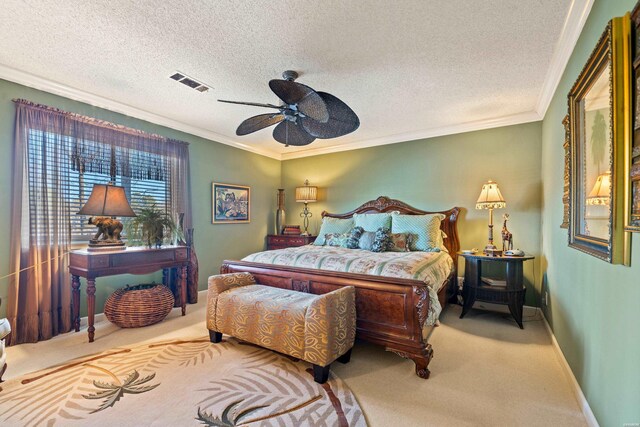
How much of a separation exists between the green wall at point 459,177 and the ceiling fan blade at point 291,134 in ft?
6.87

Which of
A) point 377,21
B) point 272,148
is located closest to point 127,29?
point 377,21

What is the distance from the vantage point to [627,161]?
1162mm

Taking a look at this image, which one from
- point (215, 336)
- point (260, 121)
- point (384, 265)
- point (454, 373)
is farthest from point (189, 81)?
point (454, 373)

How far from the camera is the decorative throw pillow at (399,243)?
3.49 meters

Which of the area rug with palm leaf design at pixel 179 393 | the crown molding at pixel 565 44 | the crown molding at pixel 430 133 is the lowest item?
the area rug with palm leaf design at pixel 179 393

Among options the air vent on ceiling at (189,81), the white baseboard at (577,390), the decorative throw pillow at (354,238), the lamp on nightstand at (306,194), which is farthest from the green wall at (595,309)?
the lamp on nightstand at (306,194)

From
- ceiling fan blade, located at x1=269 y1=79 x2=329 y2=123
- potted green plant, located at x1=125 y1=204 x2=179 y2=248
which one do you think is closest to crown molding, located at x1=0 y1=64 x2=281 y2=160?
potted green plant, located at x1=125 y1=204 x2=179 y2=248

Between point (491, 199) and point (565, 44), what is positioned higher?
point (565, 44)

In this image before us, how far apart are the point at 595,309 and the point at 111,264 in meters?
3.77

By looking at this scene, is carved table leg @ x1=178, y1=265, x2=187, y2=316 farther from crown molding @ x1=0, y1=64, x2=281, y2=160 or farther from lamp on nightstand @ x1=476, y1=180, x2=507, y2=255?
lamp on nightstand @ x1=476, y1=180, x2=507, y2=255

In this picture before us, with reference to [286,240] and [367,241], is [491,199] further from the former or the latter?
[286,240]

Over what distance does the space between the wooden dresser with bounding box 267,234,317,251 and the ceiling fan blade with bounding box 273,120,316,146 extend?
7.33 ft

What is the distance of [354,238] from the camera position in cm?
379

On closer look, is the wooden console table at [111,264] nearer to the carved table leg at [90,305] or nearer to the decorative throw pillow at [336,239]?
the carved table leg at [90,305]
